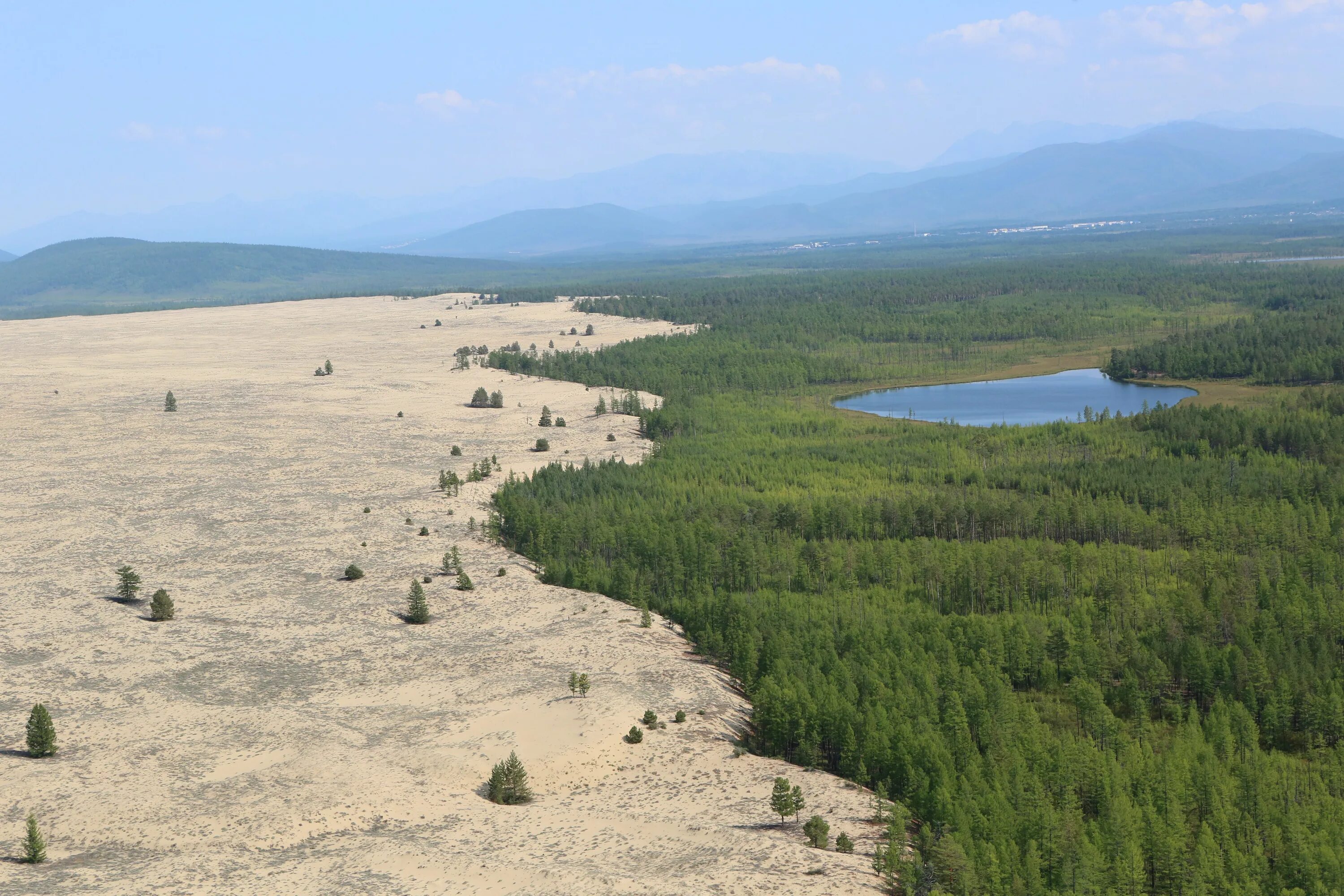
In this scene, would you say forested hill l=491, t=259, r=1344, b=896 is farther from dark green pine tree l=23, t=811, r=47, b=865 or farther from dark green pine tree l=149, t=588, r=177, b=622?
dark green pine tree l=23, t=811, r=47, b=865

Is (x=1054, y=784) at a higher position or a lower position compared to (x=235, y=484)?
lower

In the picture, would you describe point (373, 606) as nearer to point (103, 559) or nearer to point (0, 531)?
point (103, 559)

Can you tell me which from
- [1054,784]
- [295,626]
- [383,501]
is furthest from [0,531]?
[1054,784]

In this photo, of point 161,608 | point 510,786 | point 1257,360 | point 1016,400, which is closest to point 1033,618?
point 510,786

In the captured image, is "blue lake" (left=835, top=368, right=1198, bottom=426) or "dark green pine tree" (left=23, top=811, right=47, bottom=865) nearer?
"dark green pine tree" (left=23, top=811, right=47, bottom=865)

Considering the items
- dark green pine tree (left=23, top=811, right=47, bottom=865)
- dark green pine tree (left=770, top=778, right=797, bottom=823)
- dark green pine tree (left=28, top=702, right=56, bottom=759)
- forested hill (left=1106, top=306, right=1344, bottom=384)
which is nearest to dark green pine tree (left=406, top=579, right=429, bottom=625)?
dark green pine tree (left=28, top=702, right=56, bottom=759)

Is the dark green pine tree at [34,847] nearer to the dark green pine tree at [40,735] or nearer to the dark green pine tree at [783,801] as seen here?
the dark green pine tree at [40,735]
